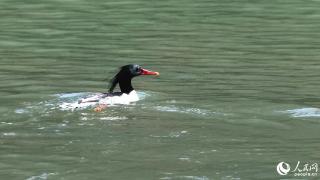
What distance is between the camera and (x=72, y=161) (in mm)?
11438

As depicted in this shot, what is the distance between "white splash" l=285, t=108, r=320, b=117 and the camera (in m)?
14.3

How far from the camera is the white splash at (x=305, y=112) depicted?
14305 millimetres

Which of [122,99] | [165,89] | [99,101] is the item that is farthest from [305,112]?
[165,89]

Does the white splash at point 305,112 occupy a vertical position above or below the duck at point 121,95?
below

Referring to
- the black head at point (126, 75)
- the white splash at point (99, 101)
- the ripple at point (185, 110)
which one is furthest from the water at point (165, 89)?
the black head at point (126, 75)

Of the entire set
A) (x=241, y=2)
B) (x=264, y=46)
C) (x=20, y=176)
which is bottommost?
(x=20, y=176)

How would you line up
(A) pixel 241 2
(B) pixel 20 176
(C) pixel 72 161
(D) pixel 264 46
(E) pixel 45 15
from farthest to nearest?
(A) pixel 241 2
(E) pixel 45 15
(D) pixel 264 46
(C) pixel 72 161
(B) pixel 20 176

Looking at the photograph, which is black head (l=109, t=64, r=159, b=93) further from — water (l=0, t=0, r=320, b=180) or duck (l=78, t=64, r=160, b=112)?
water (l=0, t=0, r=320, b=180)

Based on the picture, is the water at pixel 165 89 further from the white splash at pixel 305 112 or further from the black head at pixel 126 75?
the black head at pixel 126 75

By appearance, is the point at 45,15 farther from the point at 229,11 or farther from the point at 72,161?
the point at 72,161

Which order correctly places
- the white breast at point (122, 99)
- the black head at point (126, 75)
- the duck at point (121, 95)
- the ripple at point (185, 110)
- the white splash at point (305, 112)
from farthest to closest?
1. the black head at point (126, 75)
2. the white breast at point (122, 99)
3. the duck at point (121, 95)
4. the ripple at point (185, 110)
5. the white splash at point (305, 112)

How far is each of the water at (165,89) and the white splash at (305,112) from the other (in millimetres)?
32

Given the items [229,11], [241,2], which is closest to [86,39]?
[229,11]

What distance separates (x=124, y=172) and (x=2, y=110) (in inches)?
181
